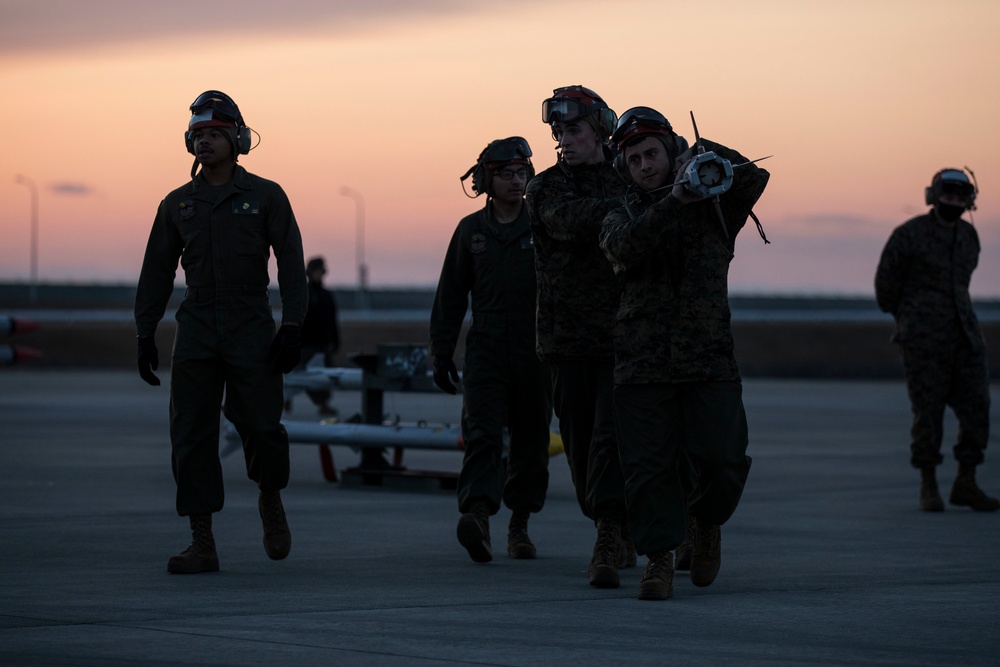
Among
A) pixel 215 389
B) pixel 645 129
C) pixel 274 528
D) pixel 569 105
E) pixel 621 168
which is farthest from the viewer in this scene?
pixel 274 528

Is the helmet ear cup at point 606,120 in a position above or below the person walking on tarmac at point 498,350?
above

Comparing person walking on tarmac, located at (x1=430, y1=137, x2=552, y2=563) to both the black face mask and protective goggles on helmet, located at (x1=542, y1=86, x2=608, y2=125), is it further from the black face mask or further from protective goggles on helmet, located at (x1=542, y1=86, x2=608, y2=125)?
the black face mask

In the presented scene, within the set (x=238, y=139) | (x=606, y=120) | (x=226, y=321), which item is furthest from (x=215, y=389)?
(x=606, y=120)

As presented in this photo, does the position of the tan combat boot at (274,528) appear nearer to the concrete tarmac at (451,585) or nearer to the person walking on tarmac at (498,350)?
the concrete tarmac at (451,585)

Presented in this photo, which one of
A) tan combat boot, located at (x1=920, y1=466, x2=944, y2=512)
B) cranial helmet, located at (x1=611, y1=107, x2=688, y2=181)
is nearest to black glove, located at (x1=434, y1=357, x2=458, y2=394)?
cranial helmet, located at (x1=611, y1=107, x2=688, y2=181)

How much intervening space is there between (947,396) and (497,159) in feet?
13.8

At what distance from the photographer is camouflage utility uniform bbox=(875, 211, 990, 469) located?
11.0 meters

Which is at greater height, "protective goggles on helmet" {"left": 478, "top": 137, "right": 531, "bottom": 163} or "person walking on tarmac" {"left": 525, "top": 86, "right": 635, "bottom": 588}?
"protective goggles on helmet" {"left": 478, "top": 137, "right": 531, "bottom": 163}

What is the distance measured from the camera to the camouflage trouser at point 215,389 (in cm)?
781

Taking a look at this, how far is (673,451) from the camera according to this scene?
6.90 m

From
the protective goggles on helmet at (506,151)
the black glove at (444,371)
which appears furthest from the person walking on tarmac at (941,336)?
the black glove at (444,371)

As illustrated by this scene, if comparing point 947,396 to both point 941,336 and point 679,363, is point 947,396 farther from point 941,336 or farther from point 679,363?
point 679,363

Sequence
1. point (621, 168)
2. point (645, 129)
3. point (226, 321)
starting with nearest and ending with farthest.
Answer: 1. point (645, 129)
2. point (621, 168)
3. point (226, 321)

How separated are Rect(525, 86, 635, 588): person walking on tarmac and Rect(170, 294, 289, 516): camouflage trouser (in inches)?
52.7
